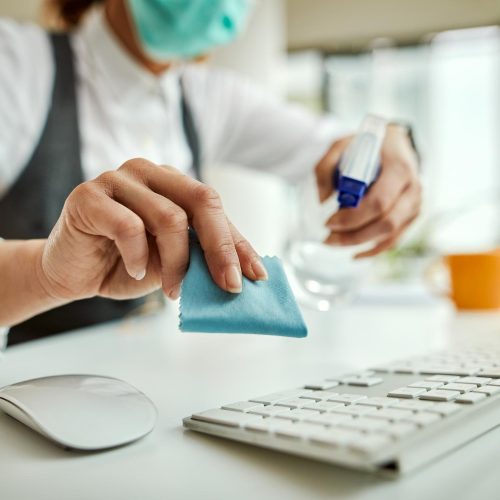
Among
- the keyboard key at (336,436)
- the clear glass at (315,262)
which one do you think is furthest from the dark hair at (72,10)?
the keyboard key at (336,436)

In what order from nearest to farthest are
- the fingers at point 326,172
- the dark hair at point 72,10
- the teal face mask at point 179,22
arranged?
the fingers at point 326,172, the teal face mask at point 179,22, the dark hair at point 72,10

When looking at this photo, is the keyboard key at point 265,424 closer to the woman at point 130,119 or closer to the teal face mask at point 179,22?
the woman at point 130,119

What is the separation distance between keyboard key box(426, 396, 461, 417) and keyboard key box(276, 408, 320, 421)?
0.19 ft

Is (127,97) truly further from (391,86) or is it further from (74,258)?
(391,86)

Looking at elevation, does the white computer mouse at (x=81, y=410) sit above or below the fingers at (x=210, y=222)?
below

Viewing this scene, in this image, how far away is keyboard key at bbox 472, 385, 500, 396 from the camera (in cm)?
34

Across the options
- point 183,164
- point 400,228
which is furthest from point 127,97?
point 400,228

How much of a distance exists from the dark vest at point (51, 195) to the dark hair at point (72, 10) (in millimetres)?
274

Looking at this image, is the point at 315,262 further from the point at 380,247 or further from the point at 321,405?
the point at 321,405

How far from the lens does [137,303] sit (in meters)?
0.90

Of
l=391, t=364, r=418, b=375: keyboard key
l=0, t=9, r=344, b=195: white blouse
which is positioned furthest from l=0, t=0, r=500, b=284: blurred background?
l=391, t=364, r=418, b=375: keyboard key

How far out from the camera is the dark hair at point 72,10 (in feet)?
3.62

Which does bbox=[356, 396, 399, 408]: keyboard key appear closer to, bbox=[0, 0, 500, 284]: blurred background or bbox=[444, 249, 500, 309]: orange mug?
bbox=[444, 249, 500, 309]: orange mug

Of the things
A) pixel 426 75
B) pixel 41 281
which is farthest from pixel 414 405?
pixel 426 75
